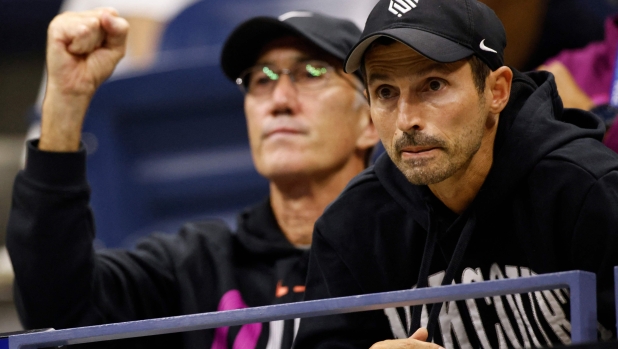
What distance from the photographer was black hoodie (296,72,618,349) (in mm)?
1065

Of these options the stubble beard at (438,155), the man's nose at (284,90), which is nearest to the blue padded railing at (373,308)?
the stubble beard at (438,155)

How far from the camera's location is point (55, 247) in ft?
5.34

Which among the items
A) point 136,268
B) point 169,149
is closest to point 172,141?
point 169,149

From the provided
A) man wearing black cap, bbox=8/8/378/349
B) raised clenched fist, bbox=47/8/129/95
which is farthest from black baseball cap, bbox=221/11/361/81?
raised clenched fist, bbox=47/8/129/95

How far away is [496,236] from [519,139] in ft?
0.44

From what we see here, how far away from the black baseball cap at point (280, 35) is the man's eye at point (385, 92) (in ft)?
2.30

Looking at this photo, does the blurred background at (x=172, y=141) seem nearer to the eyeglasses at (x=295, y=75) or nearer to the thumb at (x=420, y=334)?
the eyeglasses at (x=295, y=75)

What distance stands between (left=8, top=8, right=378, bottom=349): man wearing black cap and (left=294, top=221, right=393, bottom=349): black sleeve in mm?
347

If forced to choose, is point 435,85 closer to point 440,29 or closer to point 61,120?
point 440,29

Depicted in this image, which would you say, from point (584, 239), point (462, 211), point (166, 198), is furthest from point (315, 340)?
point (166, 198)

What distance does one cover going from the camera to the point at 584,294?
0.90 meters

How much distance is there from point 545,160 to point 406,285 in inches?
10.4

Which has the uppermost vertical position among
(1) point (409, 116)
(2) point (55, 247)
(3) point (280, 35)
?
(1) point (409, 116)

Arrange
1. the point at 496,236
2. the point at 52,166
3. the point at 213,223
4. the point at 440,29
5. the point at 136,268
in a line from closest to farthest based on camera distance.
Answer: the point at 440,29
the point at 496,236
the point at 52,166
the point at 136,268
the point at 213,223
